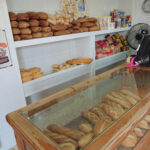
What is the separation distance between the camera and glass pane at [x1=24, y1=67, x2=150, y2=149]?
70 centimetres

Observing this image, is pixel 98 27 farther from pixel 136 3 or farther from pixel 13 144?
pixel 13 144

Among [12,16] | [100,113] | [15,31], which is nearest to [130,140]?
[100,113]

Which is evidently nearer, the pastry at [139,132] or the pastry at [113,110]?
the pastry at [113,110]

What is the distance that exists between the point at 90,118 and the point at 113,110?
15cm

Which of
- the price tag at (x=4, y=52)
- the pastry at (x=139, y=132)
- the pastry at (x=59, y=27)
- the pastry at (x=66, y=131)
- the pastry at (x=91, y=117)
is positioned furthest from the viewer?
the pastry at (x=59, y=27)

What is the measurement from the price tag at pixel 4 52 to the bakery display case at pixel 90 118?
67 centimetres

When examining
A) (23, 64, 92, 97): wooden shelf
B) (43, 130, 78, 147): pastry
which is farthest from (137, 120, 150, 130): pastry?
(23, 64, 92, 97): wooden shelf

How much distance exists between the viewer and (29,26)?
1561 mm

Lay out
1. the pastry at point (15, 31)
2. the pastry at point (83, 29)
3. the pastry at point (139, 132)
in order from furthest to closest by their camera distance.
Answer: the pastry at point (83, 29), the pastry at point (15, 31), the pastry at point (139, 132)

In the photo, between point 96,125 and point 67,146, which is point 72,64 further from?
point 67,146

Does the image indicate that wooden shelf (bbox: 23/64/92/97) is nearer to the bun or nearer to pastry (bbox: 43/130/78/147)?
the bun

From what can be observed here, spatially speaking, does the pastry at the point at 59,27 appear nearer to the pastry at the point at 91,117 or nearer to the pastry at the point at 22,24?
the pastry at the point at 22,24

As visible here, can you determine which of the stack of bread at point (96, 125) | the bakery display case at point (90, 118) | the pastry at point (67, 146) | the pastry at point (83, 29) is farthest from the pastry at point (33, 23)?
the pastry at point (67, 146)

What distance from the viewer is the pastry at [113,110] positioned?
0.77 m
